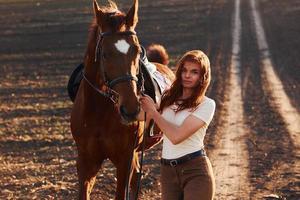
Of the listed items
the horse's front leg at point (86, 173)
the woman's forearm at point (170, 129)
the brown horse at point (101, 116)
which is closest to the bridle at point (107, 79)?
the brown horse at point (101, 116)

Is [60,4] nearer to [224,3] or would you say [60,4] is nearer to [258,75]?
[224,3]

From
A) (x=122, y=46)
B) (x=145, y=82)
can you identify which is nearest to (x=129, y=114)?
(x=122, y=46)

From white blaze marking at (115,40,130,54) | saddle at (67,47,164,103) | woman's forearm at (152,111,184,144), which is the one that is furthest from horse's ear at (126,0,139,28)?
saddle at (67,47,164,103)


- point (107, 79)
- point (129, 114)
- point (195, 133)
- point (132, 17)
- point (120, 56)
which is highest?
point (132, 17)

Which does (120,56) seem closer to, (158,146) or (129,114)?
(129,114)

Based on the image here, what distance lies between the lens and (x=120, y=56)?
5.11m

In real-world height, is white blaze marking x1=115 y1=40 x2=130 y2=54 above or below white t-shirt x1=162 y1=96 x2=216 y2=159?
above

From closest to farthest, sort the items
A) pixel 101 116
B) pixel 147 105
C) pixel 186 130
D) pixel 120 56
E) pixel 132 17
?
pixel 186 130, pixel 147 105, pixel 120 56, pixel 132 17, pixel 101 116

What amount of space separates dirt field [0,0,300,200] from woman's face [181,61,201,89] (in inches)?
146

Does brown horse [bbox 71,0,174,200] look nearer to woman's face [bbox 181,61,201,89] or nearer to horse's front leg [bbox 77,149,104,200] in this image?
horse's front leg [bbox 77,149,104,200]

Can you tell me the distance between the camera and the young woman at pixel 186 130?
4.72 metres

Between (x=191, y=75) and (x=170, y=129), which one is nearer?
(x=170, y=129)

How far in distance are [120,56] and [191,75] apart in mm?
698

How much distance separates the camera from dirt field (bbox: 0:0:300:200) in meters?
8.80
